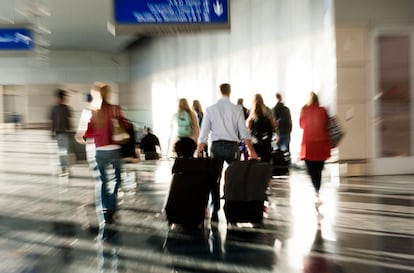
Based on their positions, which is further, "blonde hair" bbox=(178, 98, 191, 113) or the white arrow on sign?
the white arrow on sign

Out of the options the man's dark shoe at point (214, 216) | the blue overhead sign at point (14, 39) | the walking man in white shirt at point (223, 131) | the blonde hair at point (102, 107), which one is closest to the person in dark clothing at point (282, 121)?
the walking man in white shirt at point (223, 131)

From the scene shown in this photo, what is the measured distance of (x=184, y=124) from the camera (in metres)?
8.31

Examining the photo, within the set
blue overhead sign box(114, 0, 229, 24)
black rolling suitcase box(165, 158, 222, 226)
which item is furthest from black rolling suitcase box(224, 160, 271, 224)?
blue overhead sign box(114, 0, 229, 24)

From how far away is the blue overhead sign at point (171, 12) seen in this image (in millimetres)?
8773

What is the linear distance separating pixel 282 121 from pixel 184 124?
415cm

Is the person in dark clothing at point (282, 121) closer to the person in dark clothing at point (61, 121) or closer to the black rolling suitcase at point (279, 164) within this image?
the black rolling suitcase at point (279, 164)

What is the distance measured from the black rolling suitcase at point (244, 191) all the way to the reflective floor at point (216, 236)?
0.15 metres

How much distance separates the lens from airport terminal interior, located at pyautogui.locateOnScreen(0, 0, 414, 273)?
5086mm

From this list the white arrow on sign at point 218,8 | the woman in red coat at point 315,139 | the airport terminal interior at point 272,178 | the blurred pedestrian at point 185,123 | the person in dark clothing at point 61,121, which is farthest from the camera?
the person in dark clothing at point 61,121

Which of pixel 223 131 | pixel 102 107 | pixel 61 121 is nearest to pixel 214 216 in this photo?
pixel 223 131

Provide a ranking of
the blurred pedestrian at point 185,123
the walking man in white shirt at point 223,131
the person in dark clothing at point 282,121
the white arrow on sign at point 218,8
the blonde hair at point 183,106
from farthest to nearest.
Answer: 1. the person in dark clothing at point 282,121
2. the white arrow on sign at point 218,8
3. the blonde hair at point 183,106
4. the blurred pedestrian at point 185,123
5. the walking man in white shirt at point 223,131

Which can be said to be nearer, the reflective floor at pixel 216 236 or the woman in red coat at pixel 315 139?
the reflective floor at pixel 216 236

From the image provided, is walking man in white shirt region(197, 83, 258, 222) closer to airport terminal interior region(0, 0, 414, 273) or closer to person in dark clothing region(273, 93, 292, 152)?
airport terminal interior region(0, 0, 414, 273)

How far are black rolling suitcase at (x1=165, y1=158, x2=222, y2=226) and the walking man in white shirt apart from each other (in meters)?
0.29
